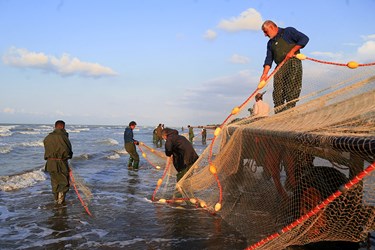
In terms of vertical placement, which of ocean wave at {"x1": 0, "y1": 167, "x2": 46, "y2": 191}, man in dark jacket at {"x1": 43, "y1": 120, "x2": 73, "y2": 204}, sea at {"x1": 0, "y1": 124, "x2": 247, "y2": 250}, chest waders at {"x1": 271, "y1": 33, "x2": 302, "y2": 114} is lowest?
ocean wave at {"x1": 0, "y1": 167, "x2": 46, "y2": 191}

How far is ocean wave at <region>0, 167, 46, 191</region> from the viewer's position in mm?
9276

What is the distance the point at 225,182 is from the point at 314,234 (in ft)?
9.66

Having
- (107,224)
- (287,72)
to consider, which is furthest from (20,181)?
(287,72)

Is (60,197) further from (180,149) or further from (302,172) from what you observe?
(302,172)

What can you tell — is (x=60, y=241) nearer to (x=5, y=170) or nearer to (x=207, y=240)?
(x=207, y=240)

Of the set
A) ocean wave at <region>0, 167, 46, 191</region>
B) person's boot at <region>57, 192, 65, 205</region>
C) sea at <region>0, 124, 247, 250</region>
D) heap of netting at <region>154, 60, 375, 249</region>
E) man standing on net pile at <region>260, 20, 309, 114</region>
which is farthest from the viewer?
ocean wave at <region>0, 167, 46, 191</region>

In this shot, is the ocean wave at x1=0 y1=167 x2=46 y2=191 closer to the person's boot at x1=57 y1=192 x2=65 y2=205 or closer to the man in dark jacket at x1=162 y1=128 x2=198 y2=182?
the person's boot at x1=57 y1=192 x2=65 y2=205

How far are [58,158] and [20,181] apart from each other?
13.5ft

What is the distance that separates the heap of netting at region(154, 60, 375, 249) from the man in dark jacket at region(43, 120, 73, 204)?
257 centimetres

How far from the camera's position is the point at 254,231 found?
4.85 metres

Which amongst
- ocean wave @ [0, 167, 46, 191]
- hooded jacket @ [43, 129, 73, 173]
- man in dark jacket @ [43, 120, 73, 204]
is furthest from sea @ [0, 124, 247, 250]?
hooded jacket @ [43, 129, 73, 173]

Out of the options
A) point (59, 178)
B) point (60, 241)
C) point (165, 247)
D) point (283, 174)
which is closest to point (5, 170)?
point (59, 178)

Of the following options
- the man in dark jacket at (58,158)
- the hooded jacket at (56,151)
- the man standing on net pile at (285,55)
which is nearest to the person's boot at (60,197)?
the man in dark jacket at (58,158)

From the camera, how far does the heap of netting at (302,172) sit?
3.07 metres
